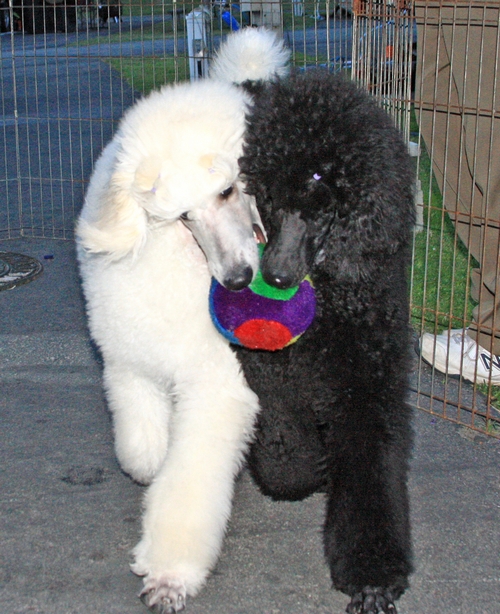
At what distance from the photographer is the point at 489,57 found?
3.06 m

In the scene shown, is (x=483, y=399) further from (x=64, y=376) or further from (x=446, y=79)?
(x=64, y=376)

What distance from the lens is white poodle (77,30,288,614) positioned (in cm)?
216

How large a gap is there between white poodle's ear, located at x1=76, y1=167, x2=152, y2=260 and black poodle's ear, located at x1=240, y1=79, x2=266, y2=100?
445mm

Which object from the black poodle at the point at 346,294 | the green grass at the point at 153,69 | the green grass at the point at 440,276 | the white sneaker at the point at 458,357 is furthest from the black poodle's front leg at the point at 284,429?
the green grass at the point at 153,69

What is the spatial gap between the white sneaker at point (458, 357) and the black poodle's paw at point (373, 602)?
1.30 meters

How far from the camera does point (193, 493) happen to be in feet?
7.43

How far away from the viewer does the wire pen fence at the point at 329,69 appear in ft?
10.6

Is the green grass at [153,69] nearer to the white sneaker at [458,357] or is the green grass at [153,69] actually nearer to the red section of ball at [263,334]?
the white sneaker at [458,357]

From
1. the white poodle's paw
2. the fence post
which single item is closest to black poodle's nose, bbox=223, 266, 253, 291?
the white poodle's paw

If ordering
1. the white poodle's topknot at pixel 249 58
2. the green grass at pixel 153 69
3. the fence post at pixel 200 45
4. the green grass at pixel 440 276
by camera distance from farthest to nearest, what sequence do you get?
the green grass at pixel 153 69 < the fence post at pixel 200 45 < the green grass at pixel 440 276 < the white poodle's topknot at pixel 249 58

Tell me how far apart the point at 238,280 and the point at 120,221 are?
14.2 inches

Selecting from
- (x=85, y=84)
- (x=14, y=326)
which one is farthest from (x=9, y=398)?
(x=85, y=84)

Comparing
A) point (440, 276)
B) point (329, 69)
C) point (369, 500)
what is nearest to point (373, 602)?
point (369, 500)

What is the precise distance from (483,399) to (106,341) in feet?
5.27
